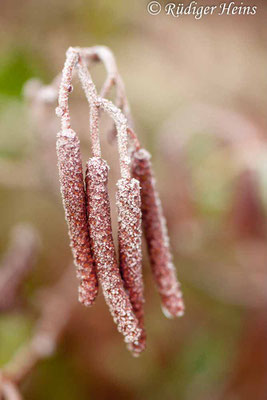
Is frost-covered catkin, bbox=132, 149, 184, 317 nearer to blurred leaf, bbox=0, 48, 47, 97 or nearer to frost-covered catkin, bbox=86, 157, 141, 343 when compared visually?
frost-covered catkin, bbox=86, 157, 141, 343

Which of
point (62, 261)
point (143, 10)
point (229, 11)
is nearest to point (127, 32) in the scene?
point (143, 10)

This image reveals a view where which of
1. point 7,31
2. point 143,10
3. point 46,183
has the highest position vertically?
point 143,10

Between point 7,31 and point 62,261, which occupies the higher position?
point 7,31

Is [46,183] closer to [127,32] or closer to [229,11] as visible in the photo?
[127,32]

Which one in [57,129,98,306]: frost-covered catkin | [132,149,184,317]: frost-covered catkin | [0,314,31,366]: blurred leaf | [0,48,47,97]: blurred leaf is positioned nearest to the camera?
[57,129,98,306]: frost-covered catkin

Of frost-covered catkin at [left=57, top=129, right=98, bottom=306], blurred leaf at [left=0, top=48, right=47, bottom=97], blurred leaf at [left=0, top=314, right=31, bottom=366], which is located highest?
blurred leaf at [left=0, top=48, right=47, bottom=97]

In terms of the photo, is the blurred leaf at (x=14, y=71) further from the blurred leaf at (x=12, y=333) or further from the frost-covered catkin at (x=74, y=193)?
the frost-covered catkin at (x=74, y=193)

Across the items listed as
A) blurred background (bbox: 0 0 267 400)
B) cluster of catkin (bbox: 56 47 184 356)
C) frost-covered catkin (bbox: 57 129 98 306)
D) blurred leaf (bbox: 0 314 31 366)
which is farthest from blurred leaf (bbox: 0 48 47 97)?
frost-covered catkin (bbox: 57 129 98 306)

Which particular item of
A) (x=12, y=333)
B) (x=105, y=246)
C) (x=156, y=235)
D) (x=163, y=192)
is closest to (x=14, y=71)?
(x=163, y=192)
